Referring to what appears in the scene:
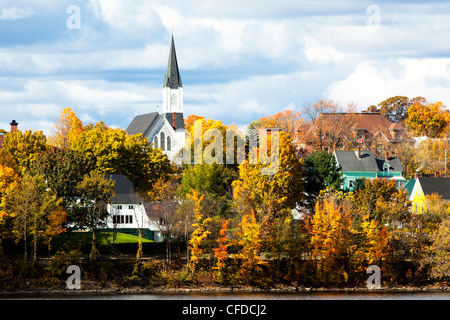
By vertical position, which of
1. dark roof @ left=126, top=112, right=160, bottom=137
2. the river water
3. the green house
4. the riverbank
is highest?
dark roof @ left=126, top=112, right=160, bottom=137

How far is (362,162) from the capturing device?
10331 centimetres

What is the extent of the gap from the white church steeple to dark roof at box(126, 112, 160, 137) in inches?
102

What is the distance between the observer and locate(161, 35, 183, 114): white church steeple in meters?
137

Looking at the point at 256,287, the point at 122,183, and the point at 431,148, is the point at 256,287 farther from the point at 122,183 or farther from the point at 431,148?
the point at 431,148

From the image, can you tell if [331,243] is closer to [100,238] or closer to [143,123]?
[100,238]

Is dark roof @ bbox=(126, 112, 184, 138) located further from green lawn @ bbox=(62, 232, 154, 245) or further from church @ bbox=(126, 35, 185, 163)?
green lawn @ bbox=(62, 232, 154, 245)

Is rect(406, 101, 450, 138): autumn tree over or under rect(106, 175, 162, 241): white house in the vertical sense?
over

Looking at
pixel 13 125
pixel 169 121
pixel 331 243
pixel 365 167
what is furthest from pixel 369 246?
pixel 169 121

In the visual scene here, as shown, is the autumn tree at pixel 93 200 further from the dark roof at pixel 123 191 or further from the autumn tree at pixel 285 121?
the autumn tree at pixel 285 121

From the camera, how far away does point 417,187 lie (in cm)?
9125

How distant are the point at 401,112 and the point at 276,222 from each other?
9950cm

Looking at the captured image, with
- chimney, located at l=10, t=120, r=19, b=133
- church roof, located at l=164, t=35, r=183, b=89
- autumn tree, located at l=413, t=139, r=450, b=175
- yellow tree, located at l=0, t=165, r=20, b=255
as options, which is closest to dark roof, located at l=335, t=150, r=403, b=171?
autumn tree, located at l=413, t=139, r=450, b=175

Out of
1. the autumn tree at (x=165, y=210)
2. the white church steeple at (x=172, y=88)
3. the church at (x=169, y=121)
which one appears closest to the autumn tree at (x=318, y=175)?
the autumn tree at (x=165, y=210)

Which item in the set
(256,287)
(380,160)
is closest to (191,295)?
(256,287)
